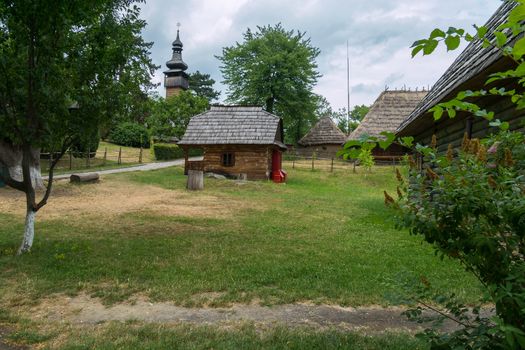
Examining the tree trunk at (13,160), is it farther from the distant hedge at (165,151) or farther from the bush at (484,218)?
the distant hedge at (165,151)

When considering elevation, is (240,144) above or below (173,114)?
below

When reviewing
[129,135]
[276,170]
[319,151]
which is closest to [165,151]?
[129,135]

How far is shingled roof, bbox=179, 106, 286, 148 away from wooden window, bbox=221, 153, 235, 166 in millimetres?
1021

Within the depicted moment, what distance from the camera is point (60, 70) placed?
23.9 feet

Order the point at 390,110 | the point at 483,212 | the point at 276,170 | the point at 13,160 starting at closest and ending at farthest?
the point at 483,212
the point at 13,160
the point at 276,170
the point at 390,110

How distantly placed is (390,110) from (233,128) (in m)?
15.0

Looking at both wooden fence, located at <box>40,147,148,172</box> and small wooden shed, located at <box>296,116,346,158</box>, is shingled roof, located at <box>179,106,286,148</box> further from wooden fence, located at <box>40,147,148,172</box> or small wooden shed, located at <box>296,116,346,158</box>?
small wooden shed, located at <box>296,116,346,158</box>

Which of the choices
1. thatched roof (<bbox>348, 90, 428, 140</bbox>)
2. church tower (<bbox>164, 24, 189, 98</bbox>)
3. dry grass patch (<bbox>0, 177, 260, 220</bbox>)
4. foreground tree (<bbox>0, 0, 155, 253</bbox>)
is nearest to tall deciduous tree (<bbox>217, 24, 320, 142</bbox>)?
thatched roof (<bbox>348, 90, 428, 140</bbox>)

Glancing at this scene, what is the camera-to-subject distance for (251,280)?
19.5 ft

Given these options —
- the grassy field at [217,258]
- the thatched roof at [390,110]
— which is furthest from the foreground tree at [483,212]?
the thatched roof at [390,110]

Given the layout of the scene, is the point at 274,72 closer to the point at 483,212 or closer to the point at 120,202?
the point at 120,202

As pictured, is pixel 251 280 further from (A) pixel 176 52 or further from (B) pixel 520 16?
(A) pixel 176 52

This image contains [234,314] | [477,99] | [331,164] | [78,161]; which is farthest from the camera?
[331,164]

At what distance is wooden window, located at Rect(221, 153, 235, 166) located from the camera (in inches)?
994
